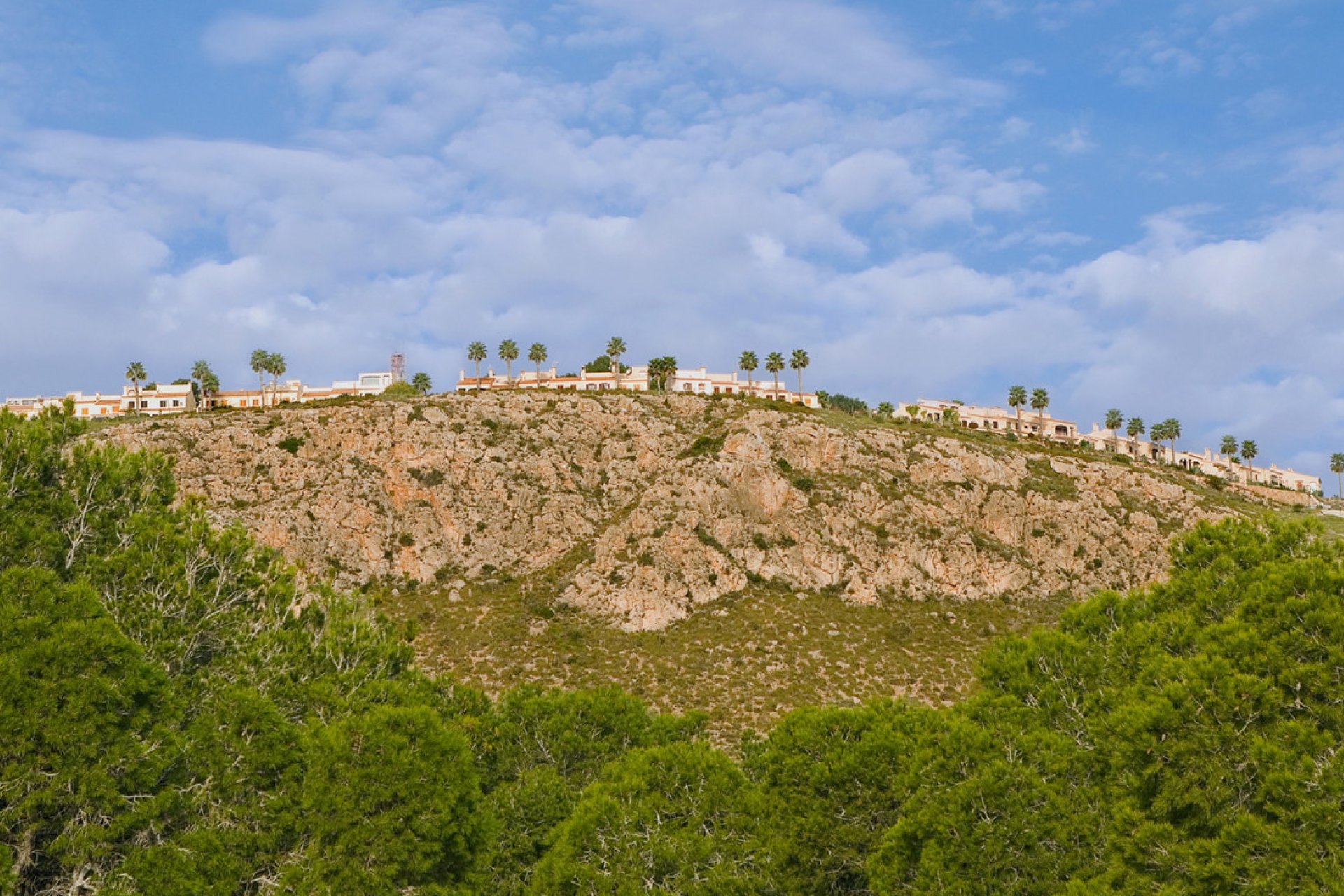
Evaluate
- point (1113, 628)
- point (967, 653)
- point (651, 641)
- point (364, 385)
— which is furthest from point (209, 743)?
point (364, 385)

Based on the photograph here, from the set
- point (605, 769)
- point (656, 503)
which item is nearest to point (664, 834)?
point (605, 769)

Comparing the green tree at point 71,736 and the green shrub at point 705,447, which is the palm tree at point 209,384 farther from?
the green tree at point 71,736

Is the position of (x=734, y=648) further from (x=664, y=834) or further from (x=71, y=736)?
(x=71, y=736)

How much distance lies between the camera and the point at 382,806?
1028 inches

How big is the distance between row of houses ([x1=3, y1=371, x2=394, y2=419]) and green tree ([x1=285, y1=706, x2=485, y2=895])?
111m

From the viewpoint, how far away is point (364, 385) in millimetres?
148250

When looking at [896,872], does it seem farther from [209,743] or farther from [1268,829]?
[209,743]

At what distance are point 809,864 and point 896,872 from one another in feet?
10.2

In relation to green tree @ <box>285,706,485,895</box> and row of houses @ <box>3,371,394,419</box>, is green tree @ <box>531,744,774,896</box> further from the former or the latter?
row of houses @ <box>3,371,394,419</box>

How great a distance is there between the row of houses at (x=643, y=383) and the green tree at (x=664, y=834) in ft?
311

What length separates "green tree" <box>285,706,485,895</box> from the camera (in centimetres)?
2536

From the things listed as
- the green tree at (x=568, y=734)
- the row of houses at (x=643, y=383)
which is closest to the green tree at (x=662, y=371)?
the row of houses at (x=643, y=383)

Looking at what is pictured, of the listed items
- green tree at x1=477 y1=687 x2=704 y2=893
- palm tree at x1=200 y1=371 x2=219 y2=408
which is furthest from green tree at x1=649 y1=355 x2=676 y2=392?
green tree at x1=477 y1=687 x2=704 y2=893

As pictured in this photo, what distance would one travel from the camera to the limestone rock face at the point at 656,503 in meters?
86.5
